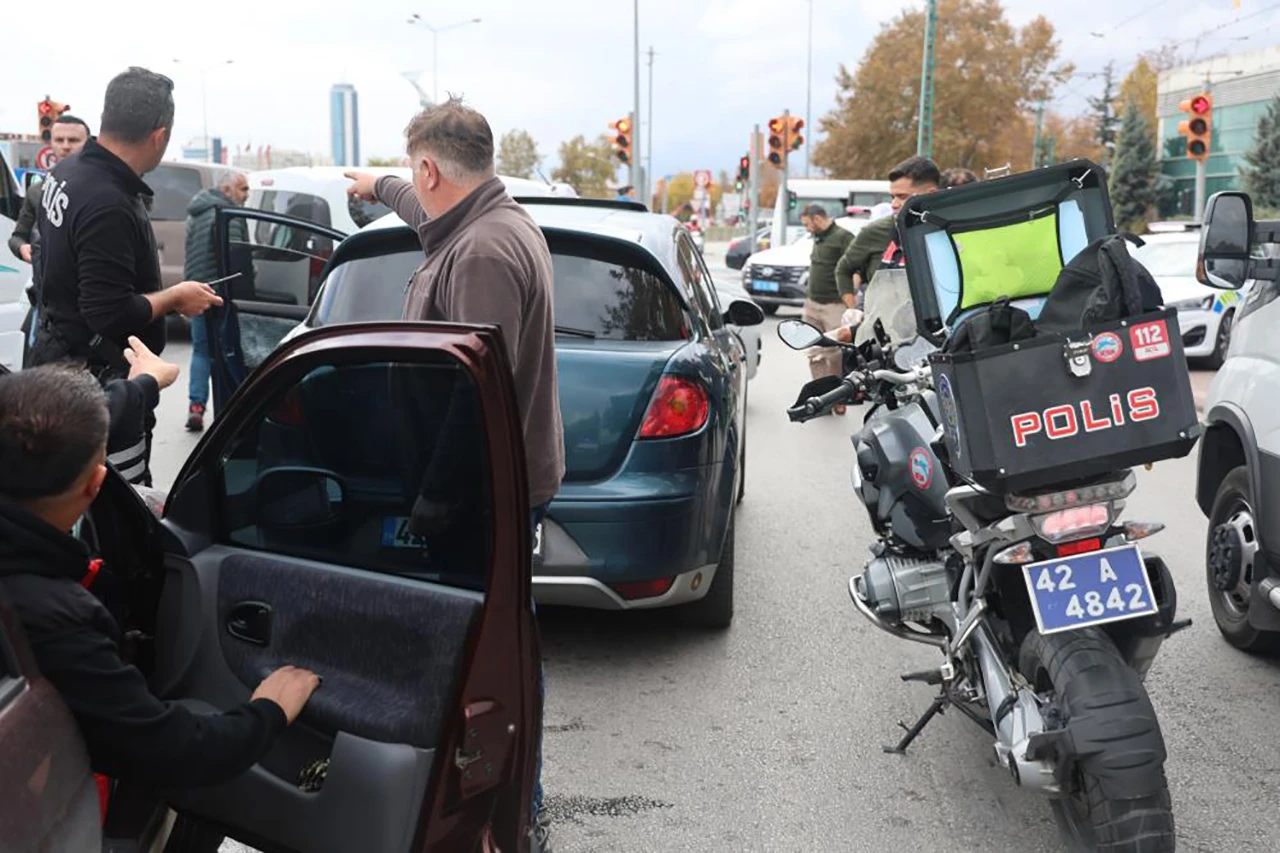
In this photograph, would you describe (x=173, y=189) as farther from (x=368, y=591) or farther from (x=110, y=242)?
(x=368, y=591)

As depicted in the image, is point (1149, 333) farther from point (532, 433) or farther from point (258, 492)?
point (258, 492)

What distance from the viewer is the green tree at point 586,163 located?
254 ft

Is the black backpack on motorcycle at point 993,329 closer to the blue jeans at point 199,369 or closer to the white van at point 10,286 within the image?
the white van at point 10,286

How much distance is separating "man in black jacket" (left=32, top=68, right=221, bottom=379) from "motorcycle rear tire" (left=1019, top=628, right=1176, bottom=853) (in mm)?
2937

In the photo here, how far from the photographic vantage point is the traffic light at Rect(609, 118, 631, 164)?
3116 cm

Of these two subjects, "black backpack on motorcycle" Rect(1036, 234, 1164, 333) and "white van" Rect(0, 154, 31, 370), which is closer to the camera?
"black backpack on motorcycle" Rect(1036, 234, 1164, 333)

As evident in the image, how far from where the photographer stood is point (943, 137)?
54.5 meters

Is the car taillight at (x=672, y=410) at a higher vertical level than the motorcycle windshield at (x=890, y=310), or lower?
lower

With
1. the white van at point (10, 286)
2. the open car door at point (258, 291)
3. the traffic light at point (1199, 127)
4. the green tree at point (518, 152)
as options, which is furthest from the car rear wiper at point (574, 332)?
the green tree at point (518, 152)

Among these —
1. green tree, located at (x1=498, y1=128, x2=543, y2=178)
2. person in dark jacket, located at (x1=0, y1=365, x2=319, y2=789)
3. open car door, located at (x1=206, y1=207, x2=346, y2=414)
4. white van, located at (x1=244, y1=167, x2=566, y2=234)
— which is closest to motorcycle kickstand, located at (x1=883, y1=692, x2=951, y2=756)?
person in dark jacket, located at (x1=0, y1=365, x2=319, y2=789)

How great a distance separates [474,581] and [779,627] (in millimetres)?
3375

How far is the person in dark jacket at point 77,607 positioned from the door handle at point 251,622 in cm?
25

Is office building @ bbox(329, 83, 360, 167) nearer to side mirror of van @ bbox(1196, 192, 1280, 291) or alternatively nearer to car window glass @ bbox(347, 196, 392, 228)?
car window glass @ bbox(347, 196, 392, 228)

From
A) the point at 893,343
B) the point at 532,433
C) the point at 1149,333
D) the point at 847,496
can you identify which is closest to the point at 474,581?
the point at 532,433
